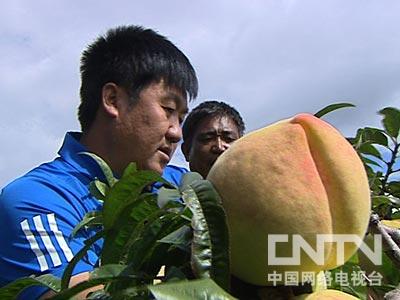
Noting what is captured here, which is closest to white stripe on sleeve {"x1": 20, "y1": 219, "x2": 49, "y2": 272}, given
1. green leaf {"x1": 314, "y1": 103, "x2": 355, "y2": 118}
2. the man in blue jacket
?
the man in blue jacket

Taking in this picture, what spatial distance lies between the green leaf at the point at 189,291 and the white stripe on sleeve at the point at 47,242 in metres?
0.72

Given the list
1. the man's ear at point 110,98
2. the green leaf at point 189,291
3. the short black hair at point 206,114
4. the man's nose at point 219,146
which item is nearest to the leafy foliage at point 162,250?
the green leaf at point 189,291

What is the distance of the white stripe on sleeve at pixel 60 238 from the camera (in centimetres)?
120

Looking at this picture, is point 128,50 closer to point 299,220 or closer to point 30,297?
point 30,297

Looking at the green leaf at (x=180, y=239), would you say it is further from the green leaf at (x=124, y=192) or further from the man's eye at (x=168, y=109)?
the man's eye at (x=168, y=109)

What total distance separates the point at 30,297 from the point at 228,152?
581mm

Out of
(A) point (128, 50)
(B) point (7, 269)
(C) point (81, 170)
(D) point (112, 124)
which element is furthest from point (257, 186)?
(A) point (128, 50)

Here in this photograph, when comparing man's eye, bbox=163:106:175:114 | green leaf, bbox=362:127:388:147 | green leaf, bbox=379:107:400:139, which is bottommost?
green leaf, bbox=362:127:388:147

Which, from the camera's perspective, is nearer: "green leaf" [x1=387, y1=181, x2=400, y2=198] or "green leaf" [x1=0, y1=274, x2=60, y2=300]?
"green leaf" [x1=0, y1=274, x2=60, y2=300]

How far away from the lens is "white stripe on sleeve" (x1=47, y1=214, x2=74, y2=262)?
47.2 inches

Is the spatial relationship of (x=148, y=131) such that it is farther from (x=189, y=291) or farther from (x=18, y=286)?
(x=189, y=291)

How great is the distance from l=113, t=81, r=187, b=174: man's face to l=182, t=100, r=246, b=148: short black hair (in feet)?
3.14

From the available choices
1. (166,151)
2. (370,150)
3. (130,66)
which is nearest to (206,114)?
(130,66)

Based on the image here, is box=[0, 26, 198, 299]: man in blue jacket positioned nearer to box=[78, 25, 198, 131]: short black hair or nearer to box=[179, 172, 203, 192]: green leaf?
box=[78, 25, 198, 131]: short black hair
